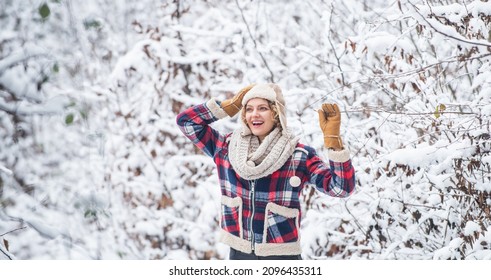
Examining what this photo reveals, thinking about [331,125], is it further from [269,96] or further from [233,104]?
[233,104]

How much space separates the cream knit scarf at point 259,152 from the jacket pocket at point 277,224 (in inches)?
→ 6.4

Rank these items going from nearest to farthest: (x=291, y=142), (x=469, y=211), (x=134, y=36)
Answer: (x=291, y=142), (x=469, y=211), (x=134, y=36)

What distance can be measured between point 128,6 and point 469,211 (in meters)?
4.87

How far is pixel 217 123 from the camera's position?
17.3 feet

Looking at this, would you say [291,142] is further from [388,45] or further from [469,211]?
[469,211]

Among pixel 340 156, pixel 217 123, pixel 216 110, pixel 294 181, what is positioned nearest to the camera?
pixel 340 156

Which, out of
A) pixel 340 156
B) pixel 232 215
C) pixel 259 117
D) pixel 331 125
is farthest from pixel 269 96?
pixel 232 215

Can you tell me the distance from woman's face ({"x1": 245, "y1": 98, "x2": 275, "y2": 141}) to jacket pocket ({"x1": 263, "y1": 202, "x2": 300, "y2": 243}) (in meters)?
0.34

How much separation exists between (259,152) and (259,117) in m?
0.17

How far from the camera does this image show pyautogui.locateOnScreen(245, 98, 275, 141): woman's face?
2.35 metres

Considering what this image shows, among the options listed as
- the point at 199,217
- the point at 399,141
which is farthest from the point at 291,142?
the point at 199,217

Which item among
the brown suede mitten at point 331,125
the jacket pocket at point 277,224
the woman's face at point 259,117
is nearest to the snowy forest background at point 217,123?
the brown suede mitten at point 331,125
